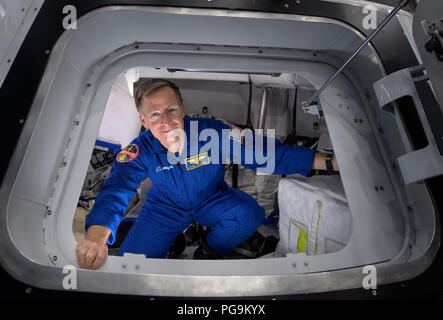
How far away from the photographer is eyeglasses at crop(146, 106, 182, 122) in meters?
1.93

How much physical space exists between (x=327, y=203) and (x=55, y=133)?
159 centimetres

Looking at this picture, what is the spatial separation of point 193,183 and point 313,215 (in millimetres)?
907

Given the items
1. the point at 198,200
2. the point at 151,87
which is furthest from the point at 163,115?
the point at 198,200

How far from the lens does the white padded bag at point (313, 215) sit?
145cm
